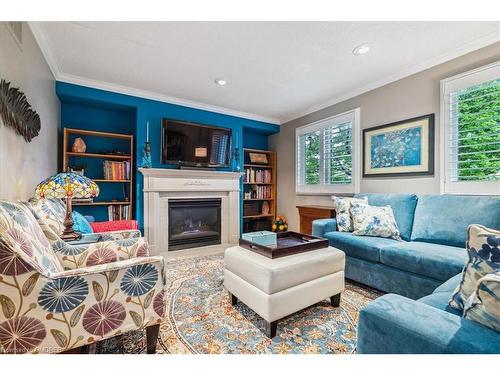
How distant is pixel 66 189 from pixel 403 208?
3.10 m

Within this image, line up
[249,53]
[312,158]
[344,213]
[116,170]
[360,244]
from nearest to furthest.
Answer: [360,244], [249,53], [344,213], [116,170], [312,158]

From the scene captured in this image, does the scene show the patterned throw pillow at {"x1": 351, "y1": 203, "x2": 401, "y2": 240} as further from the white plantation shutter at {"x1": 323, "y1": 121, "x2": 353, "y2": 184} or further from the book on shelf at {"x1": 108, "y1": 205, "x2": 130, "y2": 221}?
the book on shelf at {"x1": 108, "y1": 205, "x2": 130, "y2": 221}

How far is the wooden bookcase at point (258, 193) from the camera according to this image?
4.42 meters

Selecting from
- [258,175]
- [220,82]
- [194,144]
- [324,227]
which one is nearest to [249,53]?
[220,82]

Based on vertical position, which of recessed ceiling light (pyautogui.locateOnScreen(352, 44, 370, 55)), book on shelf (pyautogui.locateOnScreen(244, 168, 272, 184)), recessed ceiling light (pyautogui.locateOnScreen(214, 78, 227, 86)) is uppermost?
recessed ceiling light (pyautogui.locateOnScreen(214, 78, 227, 86))

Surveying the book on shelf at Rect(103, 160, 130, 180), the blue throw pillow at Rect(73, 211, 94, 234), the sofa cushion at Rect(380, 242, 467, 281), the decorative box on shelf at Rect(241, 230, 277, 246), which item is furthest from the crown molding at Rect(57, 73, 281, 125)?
the sofa cushion at Rect(380, 242, 467, 281)

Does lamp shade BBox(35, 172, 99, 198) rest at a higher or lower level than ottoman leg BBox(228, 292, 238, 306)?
higher

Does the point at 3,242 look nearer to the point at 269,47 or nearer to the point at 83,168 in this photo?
the point at 269,47

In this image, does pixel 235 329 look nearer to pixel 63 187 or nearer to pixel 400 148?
pixel 63 187

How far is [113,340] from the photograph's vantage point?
1344mm

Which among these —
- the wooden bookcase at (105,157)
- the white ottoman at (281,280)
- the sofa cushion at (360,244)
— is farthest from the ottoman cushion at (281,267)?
the wooden bookcase at (105,157)

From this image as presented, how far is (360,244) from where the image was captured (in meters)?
2.08

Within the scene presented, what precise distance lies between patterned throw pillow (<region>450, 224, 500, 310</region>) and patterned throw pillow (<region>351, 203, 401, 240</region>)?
1452 millimetres

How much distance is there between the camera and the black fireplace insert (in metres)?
3.39
